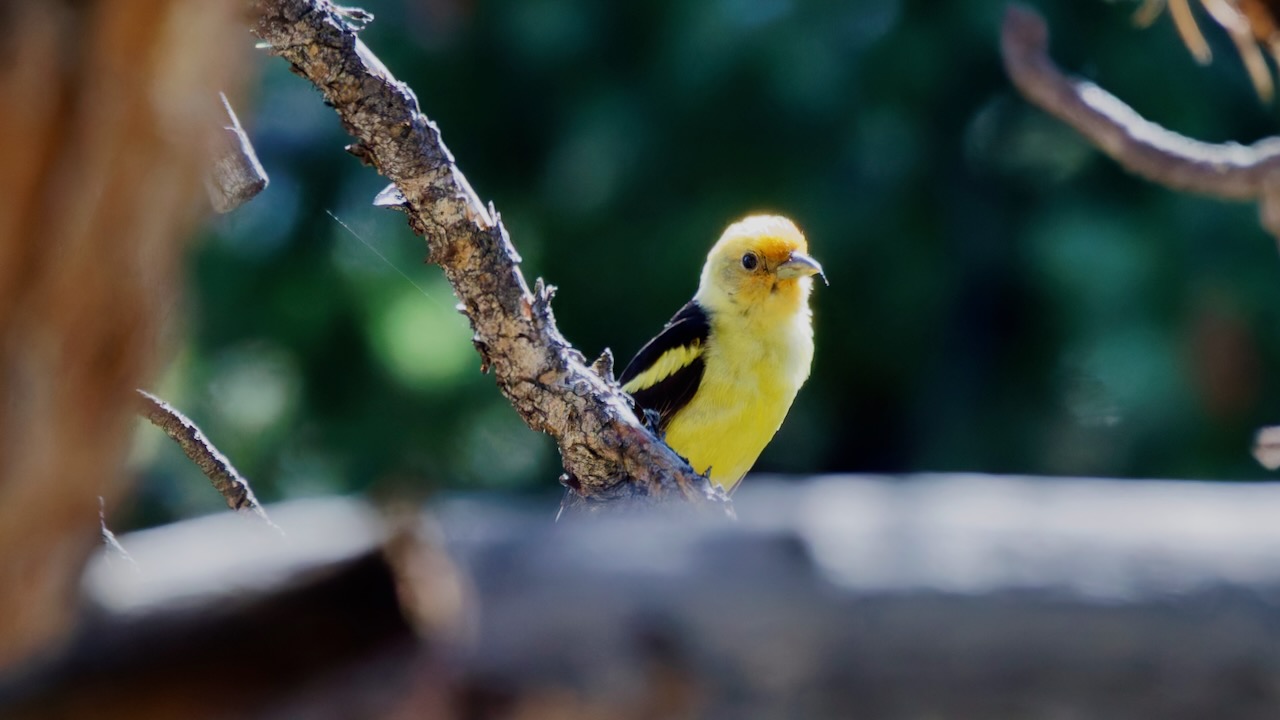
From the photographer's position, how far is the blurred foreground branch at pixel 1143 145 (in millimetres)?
2986

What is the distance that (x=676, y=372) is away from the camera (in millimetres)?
4840

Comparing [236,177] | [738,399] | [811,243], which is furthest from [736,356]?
[236,177]

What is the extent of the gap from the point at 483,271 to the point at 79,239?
6.69ft

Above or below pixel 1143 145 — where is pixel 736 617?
above

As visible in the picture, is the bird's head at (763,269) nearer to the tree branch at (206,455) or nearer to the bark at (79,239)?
the tree branch at (206,455)

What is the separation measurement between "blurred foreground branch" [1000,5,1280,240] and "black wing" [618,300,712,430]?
175 cm

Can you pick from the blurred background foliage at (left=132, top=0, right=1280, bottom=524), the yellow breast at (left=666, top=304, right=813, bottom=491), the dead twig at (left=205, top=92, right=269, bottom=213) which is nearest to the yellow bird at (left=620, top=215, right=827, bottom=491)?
the yellow breast at (left=666, top=304, right=813, bottom=491)

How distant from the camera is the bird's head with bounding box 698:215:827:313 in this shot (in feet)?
16.2

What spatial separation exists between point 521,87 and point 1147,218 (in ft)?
10.1

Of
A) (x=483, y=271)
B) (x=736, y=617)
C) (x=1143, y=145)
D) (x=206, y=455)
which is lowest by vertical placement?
(x=206, y=455)

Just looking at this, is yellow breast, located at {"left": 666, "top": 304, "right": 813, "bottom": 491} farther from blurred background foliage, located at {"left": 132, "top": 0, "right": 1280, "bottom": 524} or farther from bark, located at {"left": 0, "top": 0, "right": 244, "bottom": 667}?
bark, located at {"left": 0, "top": 0, "right": 244, "bottom": 667}

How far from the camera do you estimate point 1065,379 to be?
6.54 m

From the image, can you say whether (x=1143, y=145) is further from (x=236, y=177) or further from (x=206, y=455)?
(x=206, y=455)

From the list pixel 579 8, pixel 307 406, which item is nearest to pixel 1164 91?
pixel 579 8
